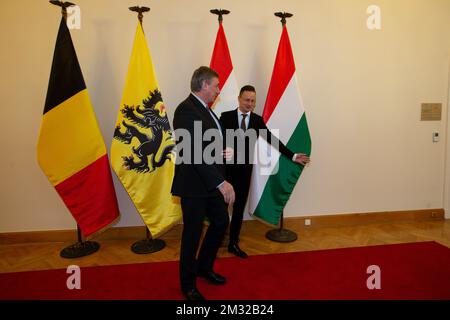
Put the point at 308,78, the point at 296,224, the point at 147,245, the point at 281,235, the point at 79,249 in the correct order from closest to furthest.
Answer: the point at 79,249 < the point at 147,245 < the point at 281,235 < the point at 308,78 < the point at 296,224

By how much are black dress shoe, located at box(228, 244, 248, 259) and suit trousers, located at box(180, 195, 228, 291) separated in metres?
0.71

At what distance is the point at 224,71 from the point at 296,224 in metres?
1.96

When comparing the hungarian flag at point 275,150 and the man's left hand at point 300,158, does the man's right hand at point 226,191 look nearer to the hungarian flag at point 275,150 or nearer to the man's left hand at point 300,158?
the man's left hand at point 300,158

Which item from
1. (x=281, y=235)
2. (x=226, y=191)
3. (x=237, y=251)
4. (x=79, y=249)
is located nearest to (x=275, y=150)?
(x=281, y=235)

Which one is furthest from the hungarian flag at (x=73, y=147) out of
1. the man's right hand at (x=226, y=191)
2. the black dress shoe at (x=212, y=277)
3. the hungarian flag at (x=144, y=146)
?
the man's right hand at (x=226, y=191)

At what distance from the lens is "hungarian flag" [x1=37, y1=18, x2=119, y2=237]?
2852 millimetres

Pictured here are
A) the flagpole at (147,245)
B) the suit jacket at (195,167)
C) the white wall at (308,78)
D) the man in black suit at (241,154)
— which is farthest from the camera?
the white wall at (308,78)

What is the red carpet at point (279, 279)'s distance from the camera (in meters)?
2.30

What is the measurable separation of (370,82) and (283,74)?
1.24 m

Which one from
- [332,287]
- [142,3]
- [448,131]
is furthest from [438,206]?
[142,3]

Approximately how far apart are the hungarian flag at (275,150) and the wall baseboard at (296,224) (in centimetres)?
46

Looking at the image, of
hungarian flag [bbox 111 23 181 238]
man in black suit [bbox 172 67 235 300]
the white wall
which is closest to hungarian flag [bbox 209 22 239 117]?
the white wall

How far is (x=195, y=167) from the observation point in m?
2.04

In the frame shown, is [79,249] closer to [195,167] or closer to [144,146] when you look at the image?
[144,146]
